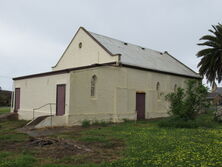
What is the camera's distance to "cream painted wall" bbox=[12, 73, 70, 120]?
1787cm

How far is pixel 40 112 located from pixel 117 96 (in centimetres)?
628

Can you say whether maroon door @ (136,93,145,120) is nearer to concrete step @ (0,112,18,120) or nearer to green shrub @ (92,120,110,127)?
green shrub @ (92,120,110,127)

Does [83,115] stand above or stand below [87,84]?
below

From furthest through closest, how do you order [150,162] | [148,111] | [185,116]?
[148,111] → [185,116] → [150,162]

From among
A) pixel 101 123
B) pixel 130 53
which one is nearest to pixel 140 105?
pixel 101 123

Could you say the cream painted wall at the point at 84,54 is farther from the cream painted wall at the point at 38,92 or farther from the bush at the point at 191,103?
the bush at the point at 191,103

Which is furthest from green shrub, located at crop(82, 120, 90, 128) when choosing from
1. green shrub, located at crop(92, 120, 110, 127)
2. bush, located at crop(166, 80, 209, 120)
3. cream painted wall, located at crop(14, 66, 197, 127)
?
bush, located at crop(166, 80, 209, 120)

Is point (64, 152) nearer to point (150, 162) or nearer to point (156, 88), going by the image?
point (150, 162)

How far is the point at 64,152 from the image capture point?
8461 mm

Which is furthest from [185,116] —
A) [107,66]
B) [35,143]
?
[35,143]

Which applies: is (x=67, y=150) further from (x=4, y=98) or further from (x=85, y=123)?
(x=4, y=98)

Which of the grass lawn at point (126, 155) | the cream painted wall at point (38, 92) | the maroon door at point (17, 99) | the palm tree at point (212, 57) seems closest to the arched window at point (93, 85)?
the cream painted wall at point (38, 92)

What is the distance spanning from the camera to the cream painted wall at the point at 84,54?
71.1ft

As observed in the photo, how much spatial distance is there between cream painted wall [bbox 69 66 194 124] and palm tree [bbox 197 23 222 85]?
4551 millimetres
